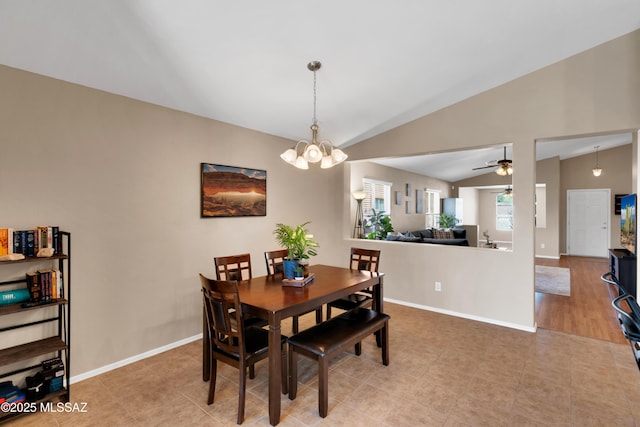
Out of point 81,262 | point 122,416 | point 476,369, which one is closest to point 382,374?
point 476,369

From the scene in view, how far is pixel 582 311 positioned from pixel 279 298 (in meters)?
4.35

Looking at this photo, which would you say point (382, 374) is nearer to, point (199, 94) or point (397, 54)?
point (397, 54)

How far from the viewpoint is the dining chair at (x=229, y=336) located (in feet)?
6.60

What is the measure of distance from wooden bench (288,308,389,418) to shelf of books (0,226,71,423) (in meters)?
1.63

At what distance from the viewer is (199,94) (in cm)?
308

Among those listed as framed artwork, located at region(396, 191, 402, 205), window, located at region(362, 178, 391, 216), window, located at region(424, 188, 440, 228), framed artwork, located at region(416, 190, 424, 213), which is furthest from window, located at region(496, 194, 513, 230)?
window, located at region(362, 178, 391, 216)

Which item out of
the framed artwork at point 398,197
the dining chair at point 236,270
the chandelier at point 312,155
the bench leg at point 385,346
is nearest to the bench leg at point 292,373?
the dining chair at point 236,270

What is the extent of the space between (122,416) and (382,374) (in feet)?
6.34

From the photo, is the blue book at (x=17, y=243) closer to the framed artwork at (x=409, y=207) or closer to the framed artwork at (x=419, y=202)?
the framed artwork at (x=409, y=207)

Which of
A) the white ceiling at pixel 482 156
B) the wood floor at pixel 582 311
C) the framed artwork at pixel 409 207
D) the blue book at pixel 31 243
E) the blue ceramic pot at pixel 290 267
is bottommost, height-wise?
the wood floor at pixel 582 311

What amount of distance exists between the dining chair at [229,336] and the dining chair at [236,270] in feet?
1.75

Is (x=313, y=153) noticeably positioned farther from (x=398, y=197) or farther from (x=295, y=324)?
(x=398, y=197)

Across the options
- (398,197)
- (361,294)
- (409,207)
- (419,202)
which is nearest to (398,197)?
(398,197)

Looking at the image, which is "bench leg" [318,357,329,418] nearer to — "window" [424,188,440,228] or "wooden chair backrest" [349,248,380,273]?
"wooden chair backrest" [349,248,380,273]
